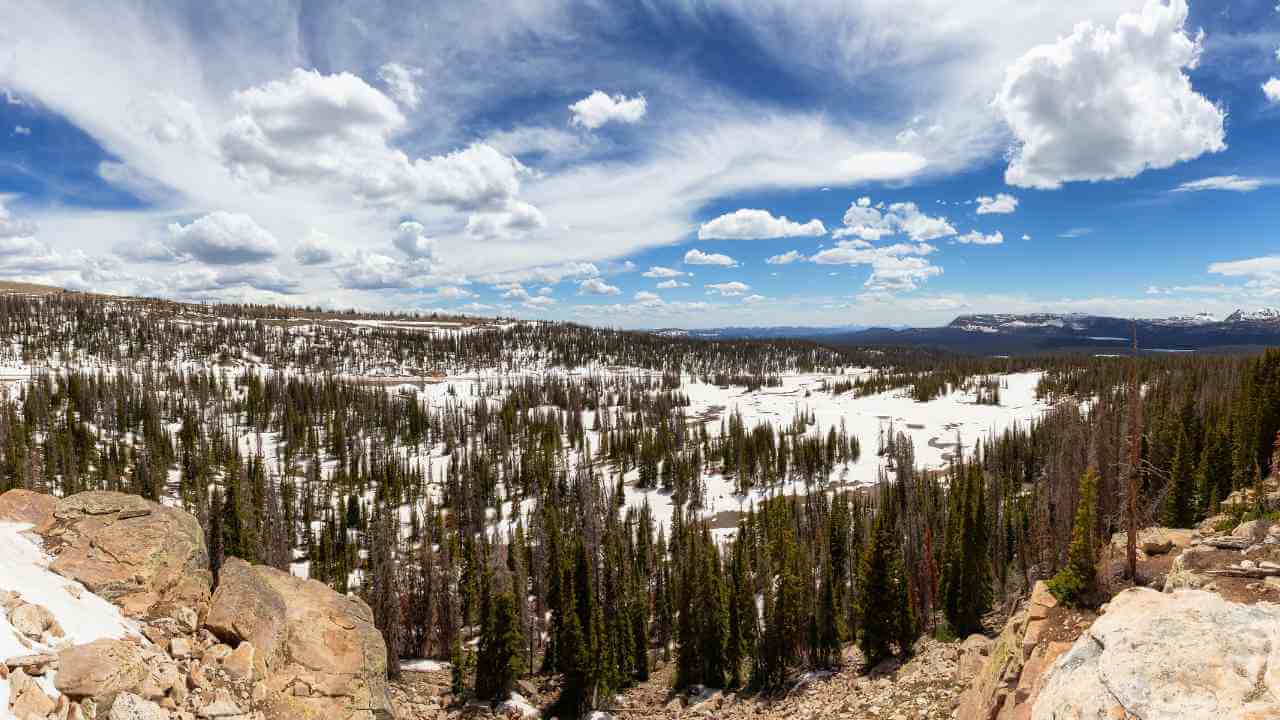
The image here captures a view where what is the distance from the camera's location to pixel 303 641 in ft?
73.7

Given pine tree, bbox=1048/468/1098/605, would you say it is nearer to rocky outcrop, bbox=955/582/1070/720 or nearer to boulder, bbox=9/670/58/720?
rocky outcrop, bbox=955/582/1070/720

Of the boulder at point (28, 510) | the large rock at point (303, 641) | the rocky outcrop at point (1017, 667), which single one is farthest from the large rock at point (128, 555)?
the rocky outcrop at point (1017, 667)

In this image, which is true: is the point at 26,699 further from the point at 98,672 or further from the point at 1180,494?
the point at 1180,494

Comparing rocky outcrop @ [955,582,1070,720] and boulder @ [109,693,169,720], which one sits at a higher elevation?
boulder @ [109,693,169,720]

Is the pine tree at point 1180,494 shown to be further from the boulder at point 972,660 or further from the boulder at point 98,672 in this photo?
the boulder at point 98,672

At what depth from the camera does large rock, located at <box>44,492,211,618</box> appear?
19.0 m

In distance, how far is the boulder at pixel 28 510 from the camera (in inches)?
810

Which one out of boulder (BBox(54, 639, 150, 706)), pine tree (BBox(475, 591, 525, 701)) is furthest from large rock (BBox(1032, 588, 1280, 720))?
pine tree (BBox(475, 591, 525, 701))

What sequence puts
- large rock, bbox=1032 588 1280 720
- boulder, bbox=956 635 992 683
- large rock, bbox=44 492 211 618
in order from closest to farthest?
large rock, bbox=1032 588 1280 720
large rock, bbox=44 492 211 618
boulder, bbox=956 635 992 683

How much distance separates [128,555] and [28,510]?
523 cm

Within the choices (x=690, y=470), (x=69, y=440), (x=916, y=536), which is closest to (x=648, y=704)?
(x=916, y=536)

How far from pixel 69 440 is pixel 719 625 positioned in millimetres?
150013

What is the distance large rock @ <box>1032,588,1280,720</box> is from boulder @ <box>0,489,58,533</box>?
33934 millimetres

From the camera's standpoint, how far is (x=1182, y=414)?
96875 mm
